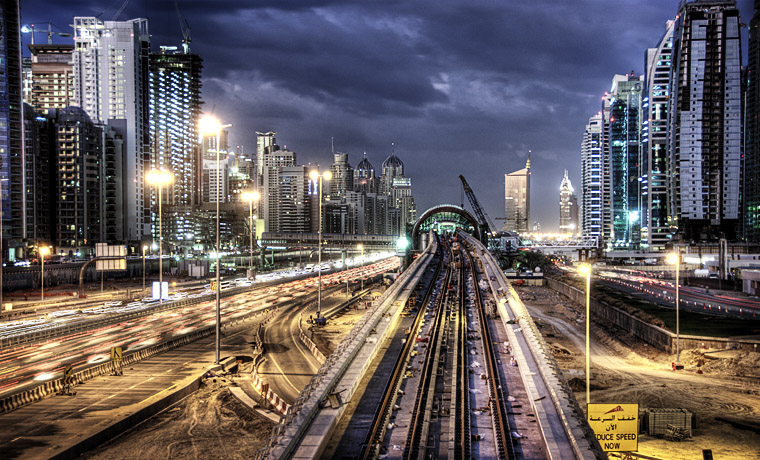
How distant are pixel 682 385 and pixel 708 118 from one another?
135724 mm

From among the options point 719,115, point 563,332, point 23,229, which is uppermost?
point 719,115

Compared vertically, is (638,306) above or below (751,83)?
below

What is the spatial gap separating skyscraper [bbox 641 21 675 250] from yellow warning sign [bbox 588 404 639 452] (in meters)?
164

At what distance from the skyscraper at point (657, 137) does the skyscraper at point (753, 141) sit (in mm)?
20821

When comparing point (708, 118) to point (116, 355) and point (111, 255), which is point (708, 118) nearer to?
point (111, 255)

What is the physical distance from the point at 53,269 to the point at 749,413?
309ft

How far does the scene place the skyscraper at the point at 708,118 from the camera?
134750 millimetres

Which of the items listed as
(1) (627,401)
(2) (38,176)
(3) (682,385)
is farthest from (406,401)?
(2) (38,176)

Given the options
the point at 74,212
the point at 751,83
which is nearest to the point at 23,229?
the point at 74,212

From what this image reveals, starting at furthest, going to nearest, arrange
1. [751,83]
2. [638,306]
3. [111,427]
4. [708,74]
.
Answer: [751,83], [708,74], [638,306], [111,427]

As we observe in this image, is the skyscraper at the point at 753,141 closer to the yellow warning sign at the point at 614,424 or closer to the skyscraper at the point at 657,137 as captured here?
the skyscraper at the point at 657,137

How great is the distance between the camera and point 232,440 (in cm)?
2031

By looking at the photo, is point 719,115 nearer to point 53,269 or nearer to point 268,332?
point 268,332

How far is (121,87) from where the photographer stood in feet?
480
